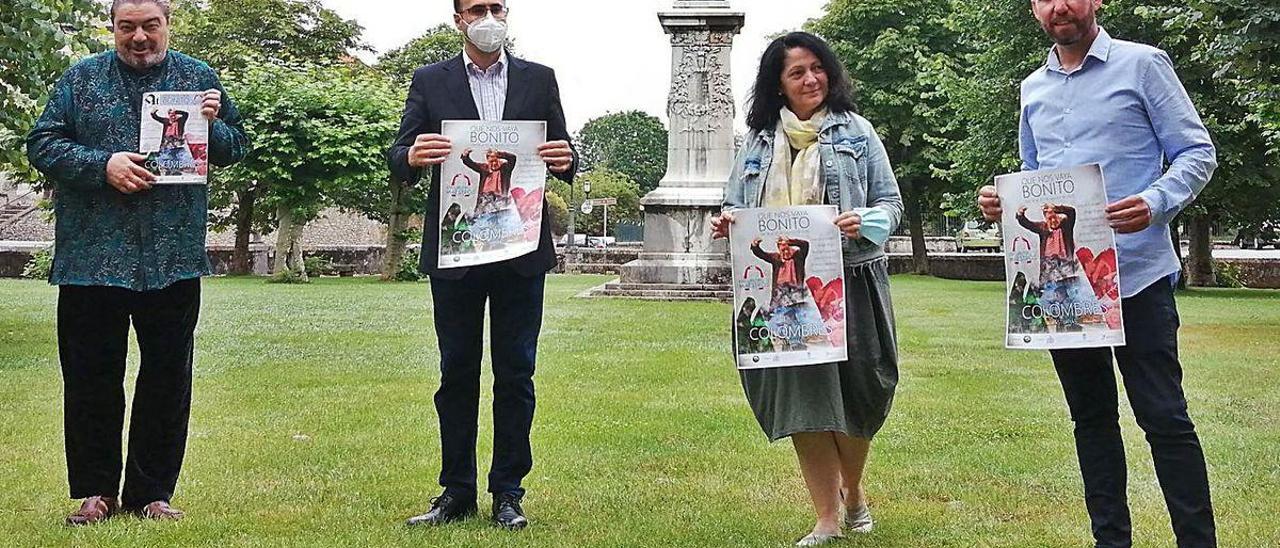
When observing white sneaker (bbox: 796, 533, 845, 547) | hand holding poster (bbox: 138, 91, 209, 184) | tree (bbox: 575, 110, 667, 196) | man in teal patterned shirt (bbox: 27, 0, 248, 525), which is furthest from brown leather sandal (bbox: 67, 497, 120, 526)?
tree (bbox: 575, 110, 667, 196)

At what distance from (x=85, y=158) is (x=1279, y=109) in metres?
14.1

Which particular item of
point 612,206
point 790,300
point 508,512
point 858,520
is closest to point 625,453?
point 508,512

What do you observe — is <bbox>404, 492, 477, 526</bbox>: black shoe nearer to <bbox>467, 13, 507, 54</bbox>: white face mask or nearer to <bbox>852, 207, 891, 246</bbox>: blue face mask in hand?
<bbox>467, 13, 507, 54</bbox>: white face mask

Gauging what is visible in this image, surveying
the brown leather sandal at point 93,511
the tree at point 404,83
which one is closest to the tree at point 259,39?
the tree at point 404,83

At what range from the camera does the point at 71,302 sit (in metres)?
5.48

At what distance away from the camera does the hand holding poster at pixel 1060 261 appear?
441cm

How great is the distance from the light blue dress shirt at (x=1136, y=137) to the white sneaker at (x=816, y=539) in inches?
59.5

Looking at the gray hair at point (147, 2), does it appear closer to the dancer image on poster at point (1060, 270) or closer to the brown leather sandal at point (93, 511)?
the brown leather sandal at point (93, 511)

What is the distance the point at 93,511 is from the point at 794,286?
290 cm

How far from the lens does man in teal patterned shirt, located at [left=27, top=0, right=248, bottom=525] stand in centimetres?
537

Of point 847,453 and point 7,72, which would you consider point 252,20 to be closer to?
point 7,72

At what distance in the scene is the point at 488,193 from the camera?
5.38m

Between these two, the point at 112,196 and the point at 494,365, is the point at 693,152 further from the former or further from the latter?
the point at 112,196

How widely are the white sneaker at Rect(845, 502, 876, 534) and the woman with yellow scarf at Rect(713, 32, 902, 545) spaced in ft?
0.71
